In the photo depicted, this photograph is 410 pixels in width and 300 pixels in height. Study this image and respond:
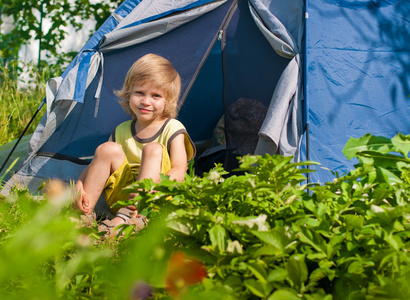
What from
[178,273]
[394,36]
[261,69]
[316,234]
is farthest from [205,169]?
[178,273]

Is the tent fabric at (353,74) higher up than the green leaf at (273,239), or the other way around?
the tent fabric at (353,74)

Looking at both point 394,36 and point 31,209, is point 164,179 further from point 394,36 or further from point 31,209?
point 394,36

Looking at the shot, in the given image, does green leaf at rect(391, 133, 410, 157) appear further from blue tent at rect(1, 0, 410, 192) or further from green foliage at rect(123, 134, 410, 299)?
blue tent at rect(1, 0, 410, 192)

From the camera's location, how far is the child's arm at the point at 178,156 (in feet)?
8.17

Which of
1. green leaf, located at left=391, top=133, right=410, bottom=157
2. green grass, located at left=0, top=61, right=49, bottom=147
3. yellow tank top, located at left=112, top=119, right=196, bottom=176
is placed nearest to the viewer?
green leaf, located at left=391, top=133, right=410, bottom=157

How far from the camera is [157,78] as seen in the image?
2.67 metres

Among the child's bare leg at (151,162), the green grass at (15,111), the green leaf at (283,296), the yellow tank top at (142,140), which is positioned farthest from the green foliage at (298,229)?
the green grass at (15,111)

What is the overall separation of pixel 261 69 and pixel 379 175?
190cm

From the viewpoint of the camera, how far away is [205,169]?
3498 millimetres

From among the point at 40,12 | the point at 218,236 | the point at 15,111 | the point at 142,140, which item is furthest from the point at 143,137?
the point at 40,12

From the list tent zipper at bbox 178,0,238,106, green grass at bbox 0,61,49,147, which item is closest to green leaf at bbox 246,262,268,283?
tent zipper at bbox 178,0,238,106

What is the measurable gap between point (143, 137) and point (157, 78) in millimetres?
332

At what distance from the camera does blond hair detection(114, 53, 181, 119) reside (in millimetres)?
2670

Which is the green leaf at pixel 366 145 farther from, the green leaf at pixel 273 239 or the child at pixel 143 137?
the child at pixel 143 137
